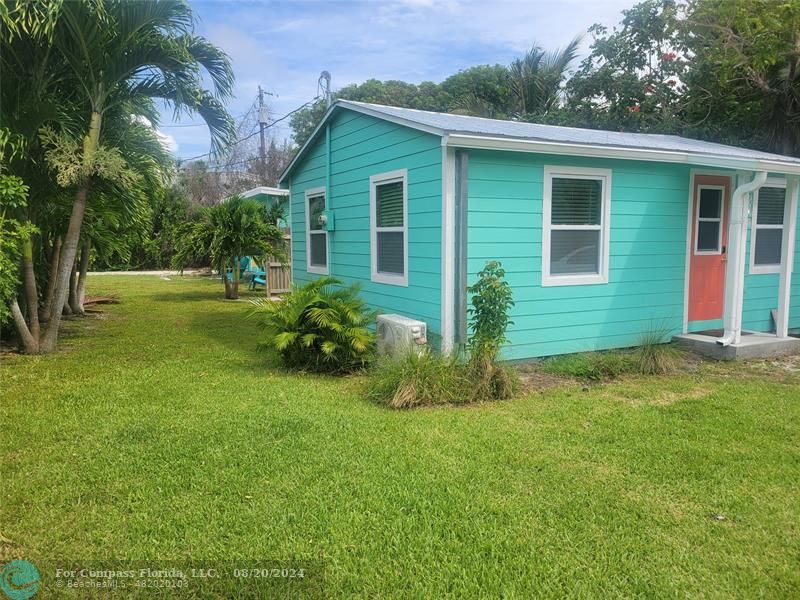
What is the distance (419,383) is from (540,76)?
17150mm

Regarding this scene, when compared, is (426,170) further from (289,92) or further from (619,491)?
(289,92)

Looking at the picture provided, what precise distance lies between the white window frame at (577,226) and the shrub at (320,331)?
2.21m

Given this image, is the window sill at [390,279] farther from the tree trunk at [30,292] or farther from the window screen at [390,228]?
the tree trunk at [30,292]

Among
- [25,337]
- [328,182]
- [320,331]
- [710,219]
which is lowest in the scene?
[25,337]

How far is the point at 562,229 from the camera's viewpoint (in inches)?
261

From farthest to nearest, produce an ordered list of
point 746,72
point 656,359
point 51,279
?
point 746,72 → point 51,279 → point 656,359

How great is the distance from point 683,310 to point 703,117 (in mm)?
9636

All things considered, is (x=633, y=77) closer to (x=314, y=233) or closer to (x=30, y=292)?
(x=314, y=233)

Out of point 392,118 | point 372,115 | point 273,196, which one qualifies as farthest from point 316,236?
point 273,196

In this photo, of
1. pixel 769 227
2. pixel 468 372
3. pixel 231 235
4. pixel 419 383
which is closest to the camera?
pixel 419 383

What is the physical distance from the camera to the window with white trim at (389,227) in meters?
6.94

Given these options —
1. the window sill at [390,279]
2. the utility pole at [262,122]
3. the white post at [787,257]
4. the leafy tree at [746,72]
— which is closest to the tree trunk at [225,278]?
the window sill at [390,279]

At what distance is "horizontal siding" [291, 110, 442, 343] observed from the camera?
626 centimetres

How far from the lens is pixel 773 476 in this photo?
3549 mm
